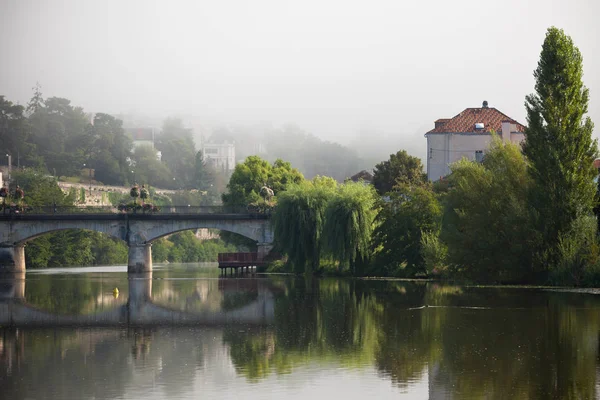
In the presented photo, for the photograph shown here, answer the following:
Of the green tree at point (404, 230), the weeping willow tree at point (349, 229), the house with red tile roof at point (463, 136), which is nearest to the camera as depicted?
the green tree at point (404, 230)

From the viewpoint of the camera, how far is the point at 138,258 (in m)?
108

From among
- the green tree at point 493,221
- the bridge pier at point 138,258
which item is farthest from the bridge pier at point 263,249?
the green tree at point 493,221

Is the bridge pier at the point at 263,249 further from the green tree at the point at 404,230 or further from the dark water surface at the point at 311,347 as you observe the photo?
the dark water surface at the point at 311,347

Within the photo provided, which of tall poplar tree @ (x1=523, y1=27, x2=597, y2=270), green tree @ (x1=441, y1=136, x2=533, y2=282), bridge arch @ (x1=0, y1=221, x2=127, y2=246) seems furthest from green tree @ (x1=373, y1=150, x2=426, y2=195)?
tall poplar tree @ (x1=523, y1=27, x2=597, y2=270)

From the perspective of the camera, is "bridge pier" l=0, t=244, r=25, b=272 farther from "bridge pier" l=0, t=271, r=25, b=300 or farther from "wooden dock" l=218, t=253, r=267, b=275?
"wooden dock" l=218, t=253, r=267, b=275

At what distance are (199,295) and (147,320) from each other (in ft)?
62.9

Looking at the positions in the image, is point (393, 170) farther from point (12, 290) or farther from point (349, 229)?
point (12, 290)

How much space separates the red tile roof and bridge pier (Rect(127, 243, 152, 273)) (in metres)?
32.4

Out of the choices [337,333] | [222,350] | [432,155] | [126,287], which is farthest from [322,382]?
[432,155]

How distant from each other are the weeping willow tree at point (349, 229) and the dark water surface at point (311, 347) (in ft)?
76.5

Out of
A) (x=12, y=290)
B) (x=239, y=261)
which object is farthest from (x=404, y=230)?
(x=239, y=261)

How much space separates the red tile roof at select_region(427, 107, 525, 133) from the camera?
4267 inches

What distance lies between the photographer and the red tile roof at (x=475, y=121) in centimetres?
10838

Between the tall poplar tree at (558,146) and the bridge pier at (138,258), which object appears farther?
the bridge pier at (138,258)
